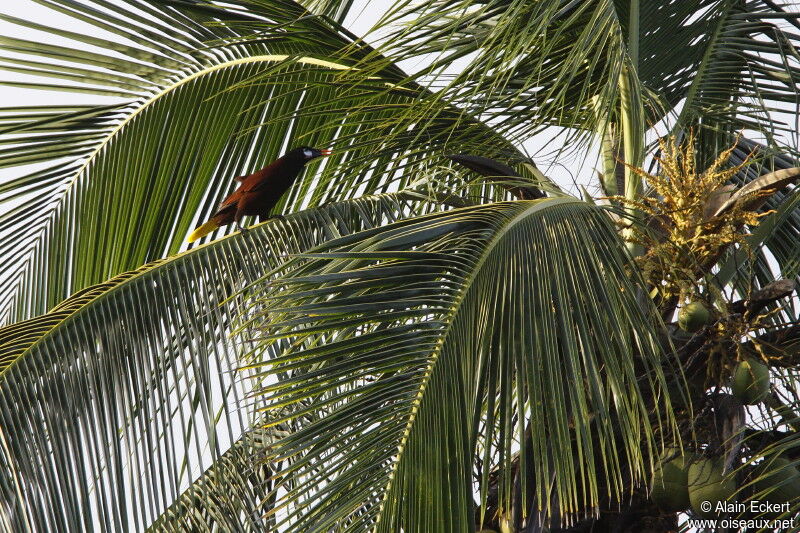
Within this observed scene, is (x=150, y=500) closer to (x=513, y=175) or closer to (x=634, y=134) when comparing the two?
(x=513, y=175)

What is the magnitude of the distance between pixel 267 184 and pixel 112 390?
1092mm

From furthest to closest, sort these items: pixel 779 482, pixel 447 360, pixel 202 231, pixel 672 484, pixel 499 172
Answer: pixel 202 231 < pixel 499 172 < pixel 672 484 < pixel 779 482 < pixel 447 360

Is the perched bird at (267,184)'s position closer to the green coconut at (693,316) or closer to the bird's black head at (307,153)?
the bird's black head at (307,153)

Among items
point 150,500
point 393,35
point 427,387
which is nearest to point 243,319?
point 150,500

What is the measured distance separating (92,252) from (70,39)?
696 mm

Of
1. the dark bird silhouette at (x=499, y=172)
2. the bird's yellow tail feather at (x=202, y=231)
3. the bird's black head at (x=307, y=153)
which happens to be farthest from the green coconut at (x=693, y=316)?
the bird's yellow tail feather at (x=202, y=231)

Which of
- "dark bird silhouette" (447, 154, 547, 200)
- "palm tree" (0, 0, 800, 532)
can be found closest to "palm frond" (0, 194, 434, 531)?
"palm tree" (0, 0, 800, 532)

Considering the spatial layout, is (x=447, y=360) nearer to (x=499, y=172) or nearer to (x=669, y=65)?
(x=499, y=172)

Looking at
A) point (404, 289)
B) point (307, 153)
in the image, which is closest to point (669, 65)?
point (307, 153)

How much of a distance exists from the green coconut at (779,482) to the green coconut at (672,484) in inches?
6.0

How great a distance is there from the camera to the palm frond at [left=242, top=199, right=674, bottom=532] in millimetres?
1656

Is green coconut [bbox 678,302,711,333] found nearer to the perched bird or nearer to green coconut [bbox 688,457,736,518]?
green coconut [bbox 688,457,736,518]

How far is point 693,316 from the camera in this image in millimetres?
2238

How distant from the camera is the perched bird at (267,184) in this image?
10.2 feet
